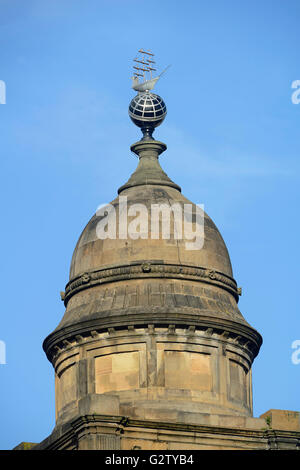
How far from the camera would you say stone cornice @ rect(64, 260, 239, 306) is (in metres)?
86.3

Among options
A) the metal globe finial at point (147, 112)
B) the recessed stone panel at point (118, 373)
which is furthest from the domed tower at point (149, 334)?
the metal globe finial at point (147, 112)

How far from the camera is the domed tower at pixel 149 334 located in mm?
80938

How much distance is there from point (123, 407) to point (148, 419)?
123 centimetres

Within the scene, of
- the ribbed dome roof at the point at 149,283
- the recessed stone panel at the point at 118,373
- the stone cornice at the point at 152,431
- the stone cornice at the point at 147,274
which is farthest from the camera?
the stone cornice at the point at 147,274

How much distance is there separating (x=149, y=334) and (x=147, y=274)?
348 centimetres

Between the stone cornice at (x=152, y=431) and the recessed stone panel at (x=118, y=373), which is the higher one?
the recessed stone panel at (x=118, y=373)

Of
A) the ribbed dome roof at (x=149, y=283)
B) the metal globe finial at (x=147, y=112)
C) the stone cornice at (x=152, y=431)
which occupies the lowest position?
the stone cornice at (x=152, y=431)

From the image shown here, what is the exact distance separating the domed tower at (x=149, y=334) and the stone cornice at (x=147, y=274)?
0.15ft

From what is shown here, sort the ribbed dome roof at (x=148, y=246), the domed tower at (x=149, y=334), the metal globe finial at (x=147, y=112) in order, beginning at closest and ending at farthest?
1. the domed tower at (x=149, y=334)
2. the ribbed dome roof at (x=148, y=246)
3. the metal globe finial at (x=147, y=112)

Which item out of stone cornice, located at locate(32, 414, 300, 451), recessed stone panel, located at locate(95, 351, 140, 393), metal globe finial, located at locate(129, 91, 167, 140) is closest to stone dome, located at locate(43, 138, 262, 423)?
recessed stone panel, located at locate(95, 351, 140, 393)

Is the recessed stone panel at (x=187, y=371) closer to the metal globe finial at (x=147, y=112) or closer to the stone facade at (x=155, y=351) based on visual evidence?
the stone facade at (x=155, y=351)

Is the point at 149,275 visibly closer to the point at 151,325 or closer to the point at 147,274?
the point at 147,274
